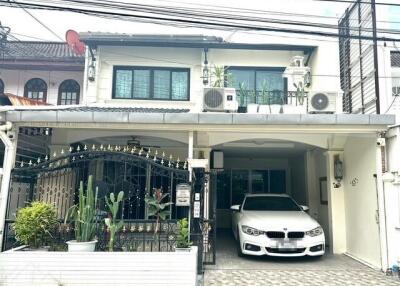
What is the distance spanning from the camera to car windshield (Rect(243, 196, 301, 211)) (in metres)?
8.62

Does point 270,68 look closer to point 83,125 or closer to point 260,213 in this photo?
point 260,213

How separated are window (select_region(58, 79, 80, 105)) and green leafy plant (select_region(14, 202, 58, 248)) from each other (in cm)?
794

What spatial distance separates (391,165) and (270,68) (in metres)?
5.67

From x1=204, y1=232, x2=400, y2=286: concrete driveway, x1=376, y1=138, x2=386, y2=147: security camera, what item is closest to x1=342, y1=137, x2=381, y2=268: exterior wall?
x1=376, y1=138, x2=386, y2=147: security camera

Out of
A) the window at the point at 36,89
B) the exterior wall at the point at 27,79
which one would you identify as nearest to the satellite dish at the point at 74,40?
the exterior wall at the point at 27,79

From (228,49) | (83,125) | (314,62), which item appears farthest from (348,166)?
(83,125)

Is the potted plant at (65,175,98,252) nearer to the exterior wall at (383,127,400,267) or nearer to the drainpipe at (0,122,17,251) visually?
the drainpipe at (0,122,17,251)

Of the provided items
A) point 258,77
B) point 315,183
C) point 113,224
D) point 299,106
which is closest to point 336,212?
point 315,183

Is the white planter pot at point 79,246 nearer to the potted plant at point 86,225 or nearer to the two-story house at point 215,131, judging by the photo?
the potted plant at point 86,225

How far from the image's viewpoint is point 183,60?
1119 cm

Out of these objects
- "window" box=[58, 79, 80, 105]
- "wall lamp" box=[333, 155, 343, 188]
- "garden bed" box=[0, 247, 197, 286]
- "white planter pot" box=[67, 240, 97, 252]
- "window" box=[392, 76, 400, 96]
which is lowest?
"garden bed" box=[0, 247, 197, 286]

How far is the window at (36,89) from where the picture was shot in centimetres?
1284

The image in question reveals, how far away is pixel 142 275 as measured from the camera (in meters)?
5.25

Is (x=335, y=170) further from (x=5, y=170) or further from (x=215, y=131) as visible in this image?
(x=5, y=170)
